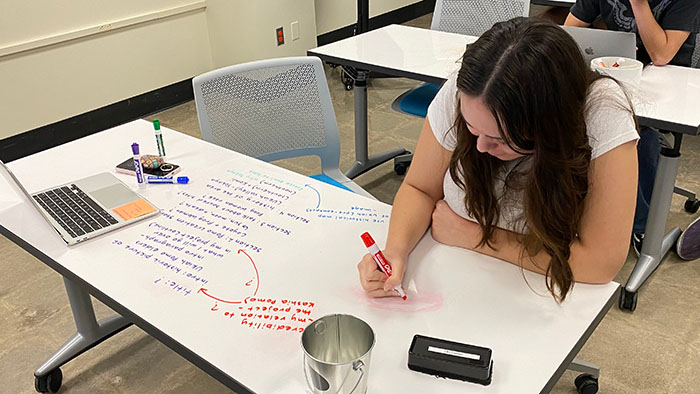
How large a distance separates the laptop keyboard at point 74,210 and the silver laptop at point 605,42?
5.13ft

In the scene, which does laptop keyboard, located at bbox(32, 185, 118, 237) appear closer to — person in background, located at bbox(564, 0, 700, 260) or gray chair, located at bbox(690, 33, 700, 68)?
person in background, located at bbox(564, 0, 700, 260)

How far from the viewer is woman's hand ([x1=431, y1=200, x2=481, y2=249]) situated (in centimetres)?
130

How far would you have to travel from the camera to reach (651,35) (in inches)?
89.3

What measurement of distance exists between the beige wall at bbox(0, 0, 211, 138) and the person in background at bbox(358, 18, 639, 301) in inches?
108

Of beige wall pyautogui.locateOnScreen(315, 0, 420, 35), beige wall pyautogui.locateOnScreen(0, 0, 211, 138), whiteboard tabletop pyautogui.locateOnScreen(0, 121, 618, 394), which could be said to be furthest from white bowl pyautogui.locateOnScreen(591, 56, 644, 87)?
beige wall pyautogui.locateOnScreen(315, 0, 420, 35)

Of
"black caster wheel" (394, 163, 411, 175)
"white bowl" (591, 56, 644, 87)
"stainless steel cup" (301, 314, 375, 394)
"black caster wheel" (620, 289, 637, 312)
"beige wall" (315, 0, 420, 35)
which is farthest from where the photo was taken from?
"beige wall" (315, 0, 420, 35)

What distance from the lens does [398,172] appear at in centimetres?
322

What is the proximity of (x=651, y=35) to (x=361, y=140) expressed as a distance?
1.33 meters

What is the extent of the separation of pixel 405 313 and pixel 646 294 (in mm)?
1492

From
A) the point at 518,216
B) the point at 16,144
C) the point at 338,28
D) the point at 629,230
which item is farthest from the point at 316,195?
the point at 338,28

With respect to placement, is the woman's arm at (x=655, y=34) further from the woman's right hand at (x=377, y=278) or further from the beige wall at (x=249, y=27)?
the beige wall at (x=249, y=27)

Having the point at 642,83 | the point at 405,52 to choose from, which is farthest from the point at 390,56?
the point at 642,83

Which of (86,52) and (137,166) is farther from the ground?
(137,166)

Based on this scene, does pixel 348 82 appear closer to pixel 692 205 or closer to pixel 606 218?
pixel 692 205
